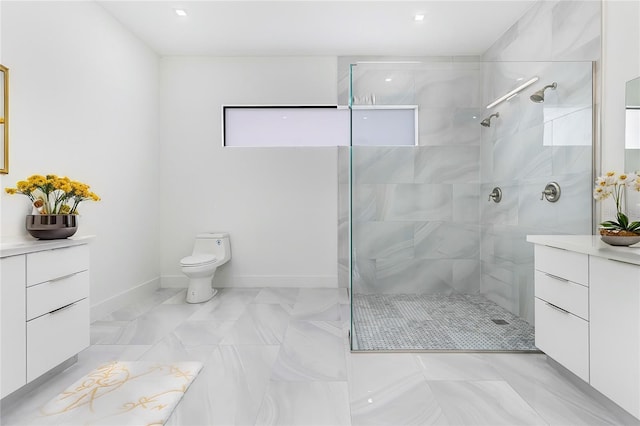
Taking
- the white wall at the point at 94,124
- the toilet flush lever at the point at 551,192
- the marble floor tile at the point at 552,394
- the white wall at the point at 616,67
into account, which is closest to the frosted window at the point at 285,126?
the white wall at the point at 94,124

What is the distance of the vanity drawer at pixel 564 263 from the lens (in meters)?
1.66

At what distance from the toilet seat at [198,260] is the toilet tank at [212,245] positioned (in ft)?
0.47

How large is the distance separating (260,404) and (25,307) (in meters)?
1.22

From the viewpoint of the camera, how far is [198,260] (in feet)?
10.5

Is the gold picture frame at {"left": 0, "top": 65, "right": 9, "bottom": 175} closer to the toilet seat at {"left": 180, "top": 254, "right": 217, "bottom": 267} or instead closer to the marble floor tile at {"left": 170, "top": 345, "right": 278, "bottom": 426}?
the toilet seat at {"left": 180, "top": 254, "right": 217, "bottom": 267}

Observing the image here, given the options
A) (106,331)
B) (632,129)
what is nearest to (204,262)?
(106,331)

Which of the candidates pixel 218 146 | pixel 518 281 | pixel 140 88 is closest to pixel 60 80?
pixel 140 88

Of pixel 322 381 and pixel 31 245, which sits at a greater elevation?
pixel 31 245

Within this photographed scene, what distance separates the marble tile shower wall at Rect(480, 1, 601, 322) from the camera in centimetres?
221

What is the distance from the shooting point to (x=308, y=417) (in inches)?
58.8

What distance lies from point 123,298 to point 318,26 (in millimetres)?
3135

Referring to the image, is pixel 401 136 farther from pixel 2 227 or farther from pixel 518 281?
pixel 2 227

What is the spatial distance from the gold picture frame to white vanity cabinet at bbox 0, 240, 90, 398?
61 centimetres

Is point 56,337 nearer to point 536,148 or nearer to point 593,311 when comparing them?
point 593,311
